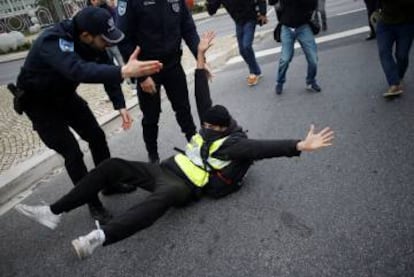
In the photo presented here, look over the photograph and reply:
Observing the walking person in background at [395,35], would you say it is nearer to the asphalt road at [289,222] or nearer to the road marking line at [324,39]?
the asphalt road at [289,222]

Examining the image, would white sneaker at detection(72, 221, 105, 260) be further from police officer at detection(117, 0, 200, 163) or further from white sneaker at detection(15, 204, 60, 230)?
police officer at detection(117, 0, 200, 163)

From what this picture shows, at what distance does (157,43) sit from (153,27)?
0.49 feet

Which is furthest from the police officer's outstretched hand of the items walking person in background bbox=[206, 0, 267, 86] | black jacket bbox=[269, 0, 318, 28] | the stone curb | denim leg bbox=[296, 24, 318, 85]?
walking person in background bbox=[206, 0, 267, 86]

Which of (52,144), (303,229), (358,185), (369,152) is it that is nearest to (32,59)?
(52,144)

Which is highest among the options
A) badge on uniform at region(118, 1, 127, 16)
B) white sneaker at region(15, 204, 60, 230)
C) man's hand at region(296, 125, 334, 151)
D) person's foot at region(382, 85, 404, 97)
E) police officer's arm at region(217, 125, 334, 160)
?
badge on uniform at region(118, 1, 127, 16)

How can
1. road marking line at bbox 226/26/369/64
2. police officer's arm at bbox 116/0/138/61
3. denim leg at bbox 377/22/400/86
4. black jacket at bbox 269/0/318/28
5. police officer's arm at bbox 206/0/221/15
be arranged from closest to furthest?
police officer's arm at bbox 116/0/138/61 → denim leg at bbox 377/22/400/86 → black jacket at bbox 269/0/318/28 → police officer's arm at bbox 206/0/221/15 → road marking line at bbox 226/26/369/64

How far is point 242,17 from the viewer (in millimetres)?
5863

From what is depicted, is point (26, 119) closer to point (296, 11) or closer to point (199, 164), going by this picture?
point (199, 164)

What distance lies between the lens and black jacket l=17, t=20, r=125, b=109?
2.38 metres

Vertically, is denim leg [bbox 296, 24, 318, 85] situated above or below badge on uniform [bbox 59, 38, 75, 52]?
below

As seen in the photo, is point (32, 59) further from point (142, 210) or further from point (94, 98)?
point (94, 98)

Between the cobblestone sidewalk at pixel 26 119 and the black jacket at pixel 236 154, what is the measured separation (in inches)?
105

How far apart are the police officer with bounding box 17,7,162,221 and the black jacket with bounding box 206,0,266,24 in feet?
10.7

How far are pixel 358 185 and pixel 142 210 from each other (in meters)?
1.71
